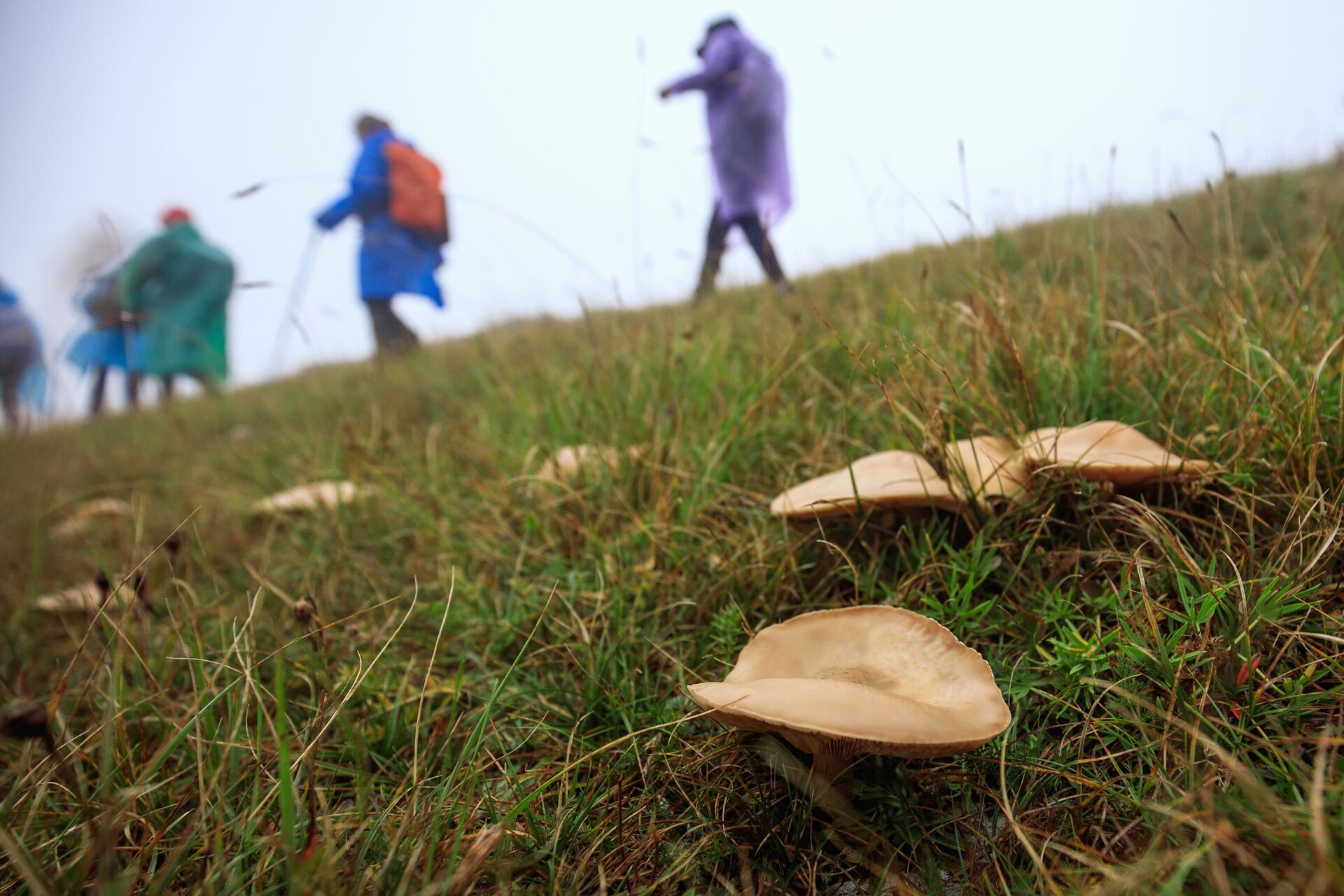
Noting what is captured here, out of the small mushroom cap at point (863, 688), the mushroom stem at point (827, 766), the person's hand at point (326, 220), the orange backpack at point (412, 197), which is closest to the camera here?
the small mushroom cap at point (863, 688)

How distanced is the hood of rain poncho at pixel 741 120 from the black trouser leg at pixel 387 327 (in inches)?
105

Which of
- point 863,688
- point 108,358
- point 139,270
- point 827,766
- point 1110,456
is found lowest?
point 827,766

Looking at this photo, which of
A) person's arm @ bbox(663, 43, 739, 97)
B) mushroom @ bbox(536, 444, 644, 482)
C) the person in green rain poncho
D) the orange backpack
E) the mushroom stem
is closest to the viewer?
the mushroom stem

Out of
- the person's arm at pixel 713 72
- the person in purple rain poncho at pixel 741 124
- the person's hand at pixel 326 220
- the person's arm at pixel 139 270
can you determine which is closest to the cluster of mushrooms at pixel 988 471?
the person in purple rain poncho at pixel 741 124

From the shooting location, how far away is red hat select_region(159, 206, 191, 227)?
7527mm

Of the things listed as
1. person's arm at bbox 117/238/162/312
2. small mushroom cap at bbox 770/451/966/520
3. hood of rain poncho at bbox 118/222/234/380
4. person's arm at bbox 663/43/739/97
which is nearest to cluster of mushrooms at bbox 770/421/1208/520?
small mushroom cap at bbox 770/451/966/520

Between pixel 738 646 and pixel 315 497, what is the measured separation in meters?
1.52

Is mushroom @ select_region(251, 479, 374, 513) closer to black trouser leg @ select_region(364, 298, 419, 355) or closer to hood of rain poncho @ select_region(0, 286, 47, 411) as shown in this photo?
black trouser leg @ select_region(364, 298, 419, 355)

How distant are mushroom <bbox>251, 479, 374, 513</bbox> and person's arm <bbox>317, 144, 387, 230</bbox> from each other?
348 centimetres

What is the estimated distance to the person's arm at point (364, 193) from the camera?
17.0ft

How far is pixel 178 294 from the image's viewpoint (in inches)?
298

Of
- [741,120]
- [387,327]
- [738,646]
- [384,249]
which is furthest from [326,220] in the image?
[738,646]

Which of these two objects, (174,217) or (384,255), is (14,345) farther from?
(384,255)

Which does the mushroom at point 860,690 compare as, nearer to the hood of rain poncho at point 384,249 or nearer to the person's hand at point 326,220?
the person's hand at point 326,220
